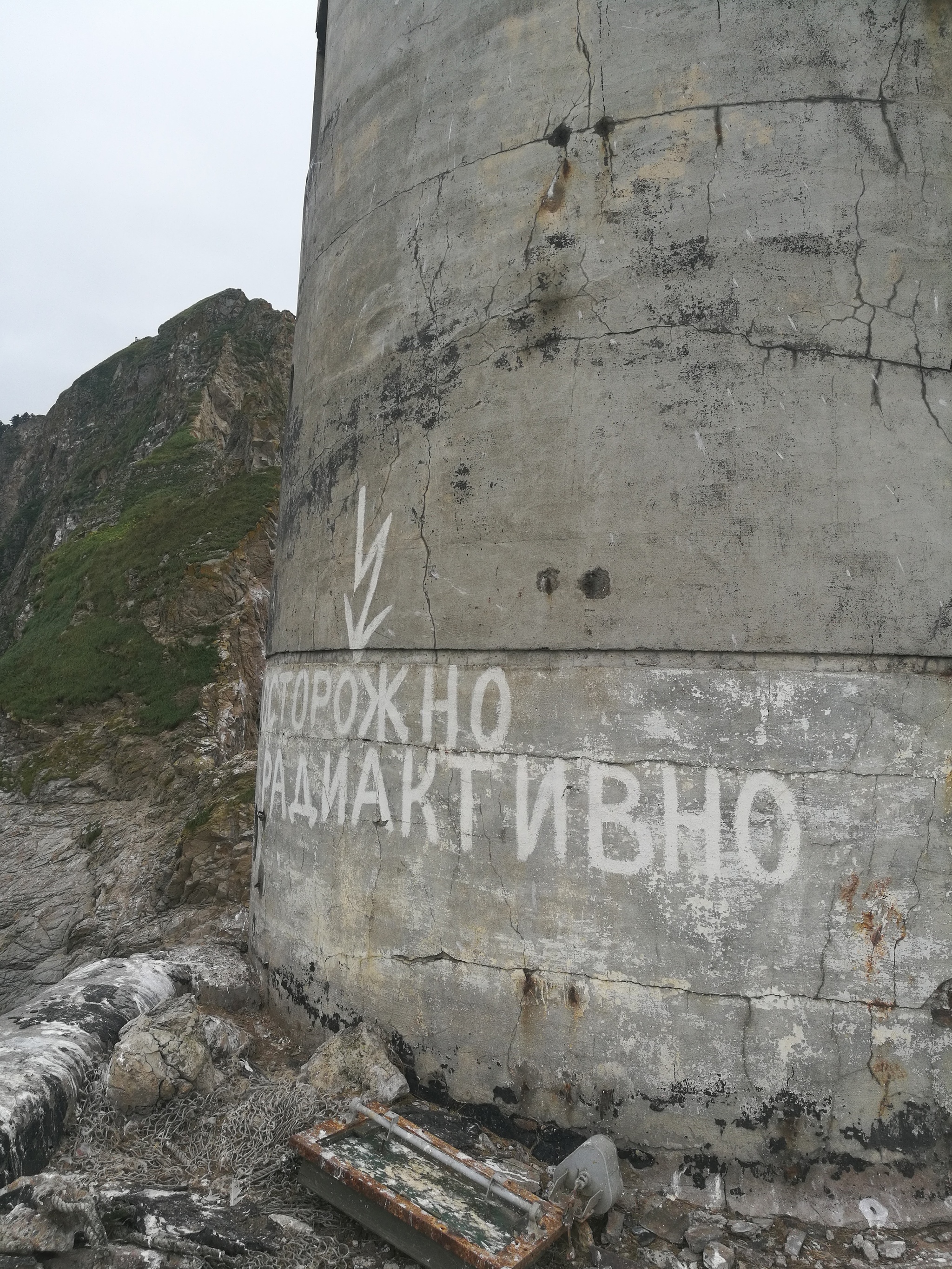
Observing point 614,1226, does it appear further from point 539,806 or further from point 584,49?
point 584,49

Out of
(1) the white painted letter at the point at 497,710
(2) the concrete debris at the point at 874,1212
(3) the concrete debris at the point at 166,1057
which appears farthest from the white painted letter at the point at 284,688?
A: (2) the concrete debris at the point at 874,1212

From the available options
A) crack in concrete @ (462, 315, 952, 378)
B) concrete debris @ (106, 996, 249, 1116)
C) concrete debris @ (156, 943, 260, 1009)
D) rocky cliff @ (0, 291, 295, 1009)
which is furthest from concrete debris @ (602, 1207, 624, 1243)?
rocky cliff @ (0, 291, 295, 1009)

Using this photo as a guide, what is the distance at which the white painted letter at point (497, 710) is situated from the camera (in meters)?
3.28

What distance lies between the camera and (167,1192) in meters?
2.87

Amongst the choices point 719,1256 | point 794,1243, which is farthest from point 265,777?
point 794,1243

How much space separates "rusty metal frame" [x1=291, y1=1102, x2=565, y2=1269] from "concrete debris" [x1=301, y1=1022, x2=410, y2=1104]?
205mm

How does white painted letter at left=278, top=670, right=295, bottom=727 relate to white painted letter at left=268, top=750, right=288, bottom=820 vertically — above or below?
above

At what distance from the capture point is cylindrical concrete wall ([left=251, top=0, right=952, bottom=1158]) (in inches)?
115

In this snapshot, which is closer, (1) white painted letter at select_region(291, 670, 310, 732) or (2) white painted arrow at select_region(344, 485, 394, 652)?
(2) white painted arrow at select_region(344, 485, 394, 652)

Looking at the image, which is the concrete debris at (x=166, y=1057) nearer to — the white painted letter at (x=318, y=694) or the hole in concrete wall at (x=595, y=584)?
the white painted letter at (x=318, y=694)

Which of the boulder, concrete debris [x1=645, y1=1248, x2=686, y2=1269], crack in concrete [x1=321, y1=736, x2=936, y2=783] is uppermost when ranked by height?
crack in concrete [x1=321, y1=736, x2=936, y2=783]

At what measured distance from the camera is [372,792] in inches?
144

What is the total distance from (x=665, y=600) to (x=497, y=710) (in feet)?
2.58

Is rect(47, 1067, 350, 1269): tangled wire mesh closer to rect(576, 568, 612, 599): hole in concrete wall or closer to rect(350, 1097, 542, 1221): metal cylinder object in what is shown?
rect(350, 1097, 542, 1221): metal cylinder object
